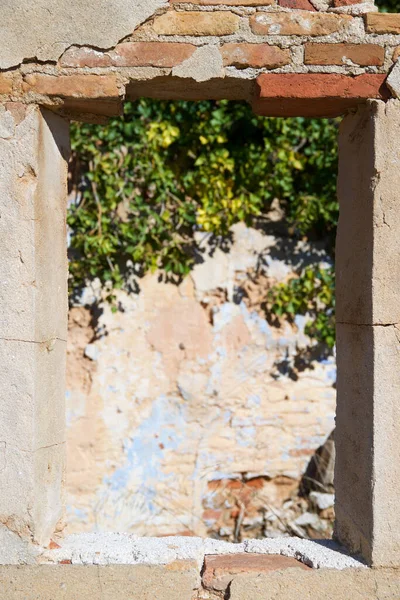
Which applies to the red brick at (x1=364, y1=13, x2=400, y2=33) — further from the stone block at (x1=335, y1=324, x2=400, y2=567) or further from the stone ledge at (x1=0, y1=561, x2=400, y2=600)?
the stone ledge at (x1=0, y1=561, x2=400, y2=600)

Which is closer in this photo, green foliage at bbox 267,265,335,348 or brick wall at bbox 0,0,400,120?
brick wall at bbox 0,0,400,120

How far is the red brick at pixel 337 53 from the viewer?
2377 mm

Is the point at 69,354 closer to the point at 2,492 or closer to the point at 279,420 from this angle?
the point at 279,420

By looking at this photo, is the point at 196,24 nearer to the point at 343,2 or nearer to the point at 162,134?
the point at 343,2

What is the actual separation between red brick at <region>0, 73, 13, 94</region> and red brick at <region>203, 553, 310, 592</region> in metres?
1.93

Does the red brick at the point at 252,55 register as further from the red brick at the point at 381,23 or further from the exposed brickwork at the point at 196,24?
the red brick at the point at 381,23

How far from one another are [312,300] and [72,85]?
273 cm

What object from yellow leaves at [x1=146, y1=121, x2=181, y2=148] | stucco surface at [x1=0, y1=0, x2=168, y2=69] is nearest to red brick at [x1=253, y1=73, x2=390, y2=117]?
stucco surface at [x1=0, y1=0, x2=168, y2=69]

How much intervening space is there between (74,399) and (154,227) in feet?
4.29

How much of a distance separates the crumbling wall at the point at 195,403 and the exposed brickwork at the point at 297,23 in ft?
7.49

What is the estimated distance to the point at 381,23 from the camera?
2377 millimetres

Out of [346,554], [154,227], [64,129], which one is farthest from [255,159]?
[346,554]

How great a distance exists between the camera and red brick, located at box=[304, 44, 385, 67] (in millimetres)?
2377

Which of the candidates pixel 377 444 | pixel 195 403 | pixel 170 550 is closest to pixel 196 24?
pixel 377 444
